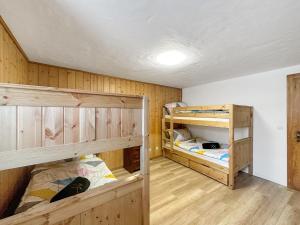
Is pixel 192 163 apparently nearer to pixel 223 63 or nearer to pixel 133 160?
pixel 133 160

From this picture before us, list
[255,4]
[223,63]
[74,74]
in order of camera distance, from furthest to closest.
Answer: [74,74] < [223,63] < [255,4]

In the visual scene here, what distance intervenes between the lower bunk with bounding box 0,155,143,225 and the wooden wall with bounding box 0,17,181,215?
0.42 m

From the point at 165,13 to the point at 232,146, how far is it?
2424 mm

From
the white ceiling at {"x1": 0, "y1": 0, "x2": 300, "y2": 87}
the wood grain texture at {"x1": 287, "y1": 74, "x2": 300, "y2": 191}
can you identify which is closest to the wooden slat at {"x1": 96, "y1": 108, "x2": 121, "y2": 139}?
the white ceiling at {"x1": 0, "y1": 0, "x2": 300, "y2": 87}

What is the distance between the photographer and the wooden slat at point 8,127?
70 centimetres

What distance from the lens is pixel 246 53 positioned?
2.08 meters

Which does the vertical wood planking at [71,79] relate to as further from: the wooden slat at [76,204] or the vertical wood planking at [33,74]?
the wooden slat at [76,204]

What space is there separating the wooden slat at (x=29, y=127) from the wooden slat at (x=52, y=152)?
1.5 inches

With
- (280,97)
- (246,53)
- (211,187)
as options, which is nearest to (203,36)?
(246,53)

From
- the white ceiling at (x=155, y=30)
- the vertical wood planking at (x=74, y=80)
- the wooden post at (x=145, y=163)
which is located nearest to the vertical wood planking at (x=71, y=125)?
the wooden post at (x=145, y=163)

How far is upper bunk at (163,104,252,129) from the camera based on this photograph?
264 cm

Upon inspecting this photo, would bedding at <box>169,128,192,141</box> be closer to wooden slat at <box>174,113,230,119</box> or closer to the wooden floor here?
wooden slat at <box>174,113,230,119</box>

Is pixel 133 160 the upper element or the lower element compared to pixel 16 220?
lower

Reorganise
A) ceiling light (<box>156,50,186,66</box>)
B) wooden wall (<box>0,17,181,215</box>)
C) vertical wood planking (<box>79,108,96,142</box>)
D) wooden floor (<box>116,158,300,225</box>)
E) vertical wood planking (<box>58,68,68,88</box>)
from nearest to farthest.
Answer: vertical wood planking (<box>79,108,96,142</box>) < wooden wall (<box>0,17,181,215</box>) < wooden floor (<box>116,158,300,225</box>) < ceiling light (<box>156,50,186,66</box>) < vertical wood planking (<box>58,68,68,88</box>)
